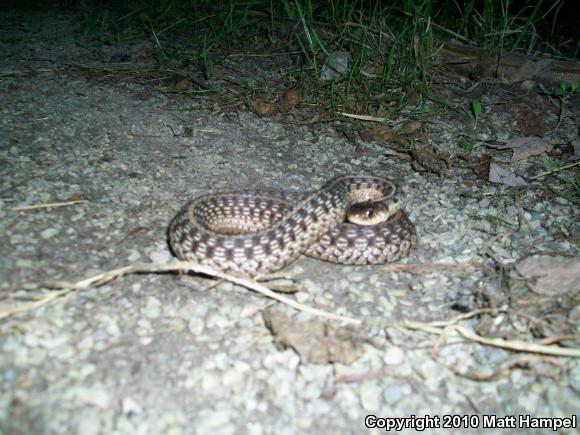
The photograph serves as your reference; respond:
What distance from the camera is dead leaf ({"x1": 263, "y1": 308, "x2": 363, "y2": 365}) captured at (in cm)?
349

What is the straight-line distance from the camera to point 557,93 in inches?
270

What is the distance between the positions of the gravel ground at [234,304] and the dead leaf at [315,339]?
0.05ft

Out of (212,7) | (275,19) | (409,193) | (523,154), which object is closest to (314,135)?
(409,193)

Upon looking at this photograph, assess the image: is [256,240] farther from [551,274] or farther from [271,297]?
[551,274]

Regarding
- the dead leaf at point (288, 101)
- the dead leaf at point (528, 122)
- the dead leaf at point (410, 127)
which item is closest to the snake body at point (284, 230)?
the dead leaf at point (410, 127)

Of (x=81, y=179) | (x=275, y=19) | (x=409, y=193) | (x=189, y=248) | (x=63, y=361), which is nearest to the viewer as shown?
(x=63, y=361)

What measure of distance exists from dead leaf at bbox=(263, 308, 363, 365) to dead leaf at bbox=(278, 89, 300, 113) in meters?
3.75

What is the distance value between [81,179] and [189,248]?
173 cm

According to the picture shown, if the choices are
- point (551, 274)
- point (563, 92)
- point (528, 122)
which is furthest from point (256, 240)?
point (563, 92)

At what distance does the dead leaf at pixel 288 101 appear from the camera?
6879 mm

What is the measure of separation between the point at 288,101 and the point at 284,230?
2.96 m

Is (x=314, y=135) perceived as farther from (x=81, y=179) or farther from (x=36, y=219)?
(x=36, y=219)

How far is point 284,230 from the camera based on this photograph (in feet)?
14.7

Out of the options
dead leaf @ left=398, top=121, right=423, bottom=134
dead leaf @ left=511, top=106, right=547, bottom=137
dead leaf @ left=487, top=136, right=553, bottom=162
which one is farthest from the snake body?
dead leaf @ left=511, top=106, right=547, bottom=137
